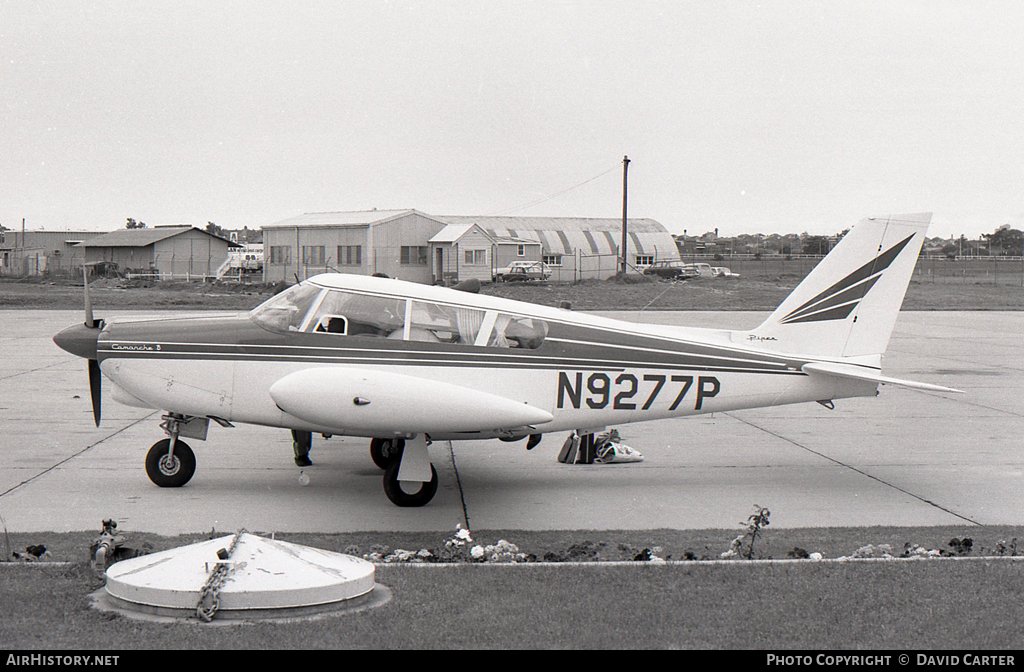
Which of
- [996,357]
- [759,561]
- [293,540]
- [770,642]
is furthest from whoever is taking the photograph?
[996,357]

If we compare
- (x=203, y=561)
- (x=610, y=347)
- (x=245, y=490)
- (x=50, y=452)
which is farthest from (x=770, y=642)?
(x=50, y=452)

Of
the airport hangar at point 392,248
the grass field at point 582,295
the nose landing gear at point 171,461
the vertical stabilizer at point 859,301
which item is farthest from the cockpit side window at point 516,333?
the airport hangar at point 392,248

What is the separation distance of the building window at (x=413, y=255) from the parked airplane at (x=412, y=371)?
48.4m

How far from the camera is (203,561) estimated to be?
5.32m

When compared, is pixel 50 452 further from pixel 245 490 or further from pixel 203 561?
pixel 203 561

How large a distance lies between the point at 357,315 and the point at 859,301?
4958 millimetres

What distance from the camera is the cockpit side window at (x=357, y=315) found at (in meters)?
8.74

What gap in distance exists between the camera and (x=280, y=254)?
5869cm

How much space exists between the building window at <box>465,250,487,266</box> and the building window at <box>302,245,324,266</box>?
335 inches

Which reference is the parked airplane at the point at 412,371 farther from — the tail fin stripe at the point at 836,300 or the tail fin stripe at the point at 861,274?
the tail fin stripe at the point at 861,274

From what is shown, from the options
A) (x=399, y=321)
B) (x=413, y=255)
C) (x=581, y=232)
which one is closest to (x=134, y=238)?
(x=413, y=255)

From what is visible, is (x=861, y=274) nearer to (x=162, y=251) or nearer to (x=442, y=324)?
(x=442, y=324)

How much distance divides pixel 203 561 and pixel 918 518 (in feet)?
19.5

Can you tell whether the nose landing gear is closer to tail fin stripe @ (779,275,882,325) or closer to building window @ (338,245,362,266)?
tail fin stripe @ (779,275,882,325)
